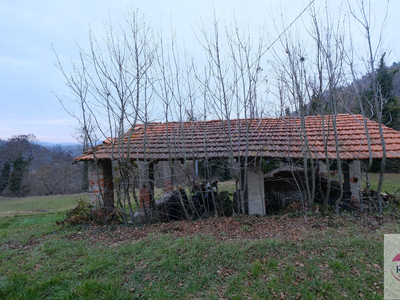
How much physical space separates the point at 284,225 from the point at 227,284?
2.42 metres

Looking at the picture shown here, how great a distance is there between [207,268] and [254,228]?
1.82 metres

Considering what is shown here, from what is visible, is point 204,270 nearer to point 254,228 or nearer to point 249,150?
point 254,228

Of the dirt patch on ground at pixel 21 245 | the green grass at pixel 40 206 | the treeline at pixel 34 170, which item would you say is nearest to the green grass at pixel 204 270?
the dirt patch on ground at pixel 21 245

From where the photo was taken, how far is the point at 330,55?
495 centimetres

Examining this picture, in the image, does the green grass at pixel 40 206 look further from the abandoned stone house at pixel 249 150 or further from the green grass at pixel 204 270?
the green grass at pixel 204 270

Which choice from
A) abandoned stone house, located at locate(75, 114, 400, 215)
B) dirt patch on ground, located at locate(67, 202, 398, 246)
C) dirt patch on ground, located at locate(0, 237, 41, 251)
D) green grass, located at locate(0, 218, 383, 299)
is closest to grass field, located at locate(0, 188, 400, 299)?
green grass, located at locate(0, 218, 383, 299)

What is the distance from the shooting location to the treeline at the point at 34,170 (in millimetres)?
23969

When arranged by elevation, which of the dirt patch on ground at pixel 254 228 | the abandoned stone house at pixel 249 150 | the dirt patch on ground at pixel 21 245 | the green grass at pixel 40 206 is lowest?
the green grass at pixel 40 206

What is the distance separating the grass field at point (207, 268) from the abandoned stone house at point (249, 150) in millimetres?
2026

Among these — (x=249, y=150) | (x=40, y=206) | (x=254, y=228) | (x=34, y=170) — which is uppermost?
(x=249, y=150)

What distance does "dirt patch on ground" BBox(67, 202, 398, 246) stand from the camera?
4.29m

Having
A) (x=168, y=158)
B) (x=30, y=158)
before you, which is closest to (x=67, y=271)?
(x=168, y=158)

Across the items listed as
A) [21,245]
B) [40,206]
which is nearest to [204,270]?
[21,245]

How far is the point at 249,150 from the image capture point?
598cm
